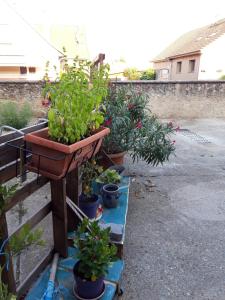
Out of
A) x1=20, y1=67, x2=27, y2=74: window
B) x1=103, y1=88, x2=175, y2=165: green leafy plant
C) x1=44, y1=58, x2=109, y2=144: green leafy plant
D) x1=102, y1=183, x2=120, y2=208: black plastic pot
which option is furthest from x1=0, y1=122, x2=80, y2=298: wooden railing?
x1=20, y1=67, x2=27, y2=74: window

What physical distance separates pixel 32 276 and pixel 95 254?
0.48 metres

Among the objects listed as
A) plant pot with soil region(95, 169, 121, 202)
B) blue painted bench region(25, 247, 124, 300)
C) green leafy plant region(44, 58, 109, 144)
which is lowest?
blue painted bench region(25, 247, 124, 300)

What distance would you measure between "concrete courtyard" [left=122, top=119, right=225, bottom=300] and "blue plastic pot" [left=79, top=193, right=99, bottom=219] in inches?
17.9

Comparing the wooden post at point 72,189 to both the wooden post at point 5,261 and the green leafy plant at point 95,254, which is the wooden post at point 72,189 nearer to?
the green leafy plant at point 95,254

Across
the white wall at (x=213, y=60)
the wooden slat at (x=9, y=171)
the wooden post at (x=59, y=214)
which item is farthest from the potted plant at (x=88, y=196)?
the white wall at (x=213, y=60)

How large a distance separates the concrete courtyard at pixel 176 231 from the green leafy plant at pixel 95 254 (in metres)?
0.47

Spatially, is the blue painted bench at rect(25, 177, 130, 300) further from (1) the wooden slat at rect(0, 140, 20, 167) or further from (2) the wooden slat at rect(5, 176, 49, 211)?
(1) the wooden slat at rect(0, 140, 20, 167)

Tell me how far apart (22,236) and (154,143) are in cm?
237

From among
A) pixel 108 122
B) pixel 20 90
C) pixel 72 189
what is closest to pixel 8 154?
pixel 72 189

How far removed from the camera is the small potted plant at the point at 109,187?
8.38 feet

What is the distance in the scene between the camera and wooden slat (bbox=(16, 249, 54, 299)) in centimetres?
154

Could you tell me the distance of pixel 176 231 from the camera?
102 inches

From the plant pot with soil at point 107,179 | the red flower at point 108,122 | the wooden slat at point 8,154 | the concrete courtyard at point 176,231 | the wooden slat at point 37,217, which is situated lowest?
the concrete courtyard at point 176,231

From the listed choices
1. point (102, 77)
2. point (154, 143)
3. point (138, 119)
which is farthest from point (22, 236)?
point (138, 119)
